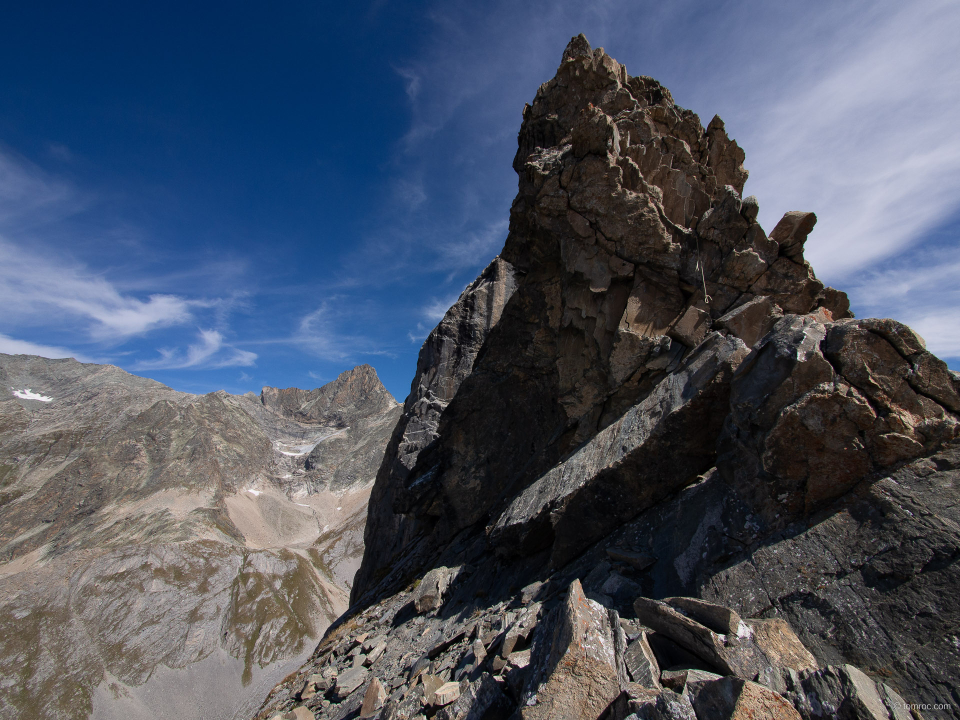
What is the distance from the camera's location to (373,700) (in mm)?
12367

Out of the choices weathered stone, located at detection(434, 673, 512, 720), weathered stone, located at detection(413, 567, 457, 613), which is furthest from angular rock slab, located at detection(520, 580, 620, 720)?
weathered stone, located at detection(413, 567, 457, 613)

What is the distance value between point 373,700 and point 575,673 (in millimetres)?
9297

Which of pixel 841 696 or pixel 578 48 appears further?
pixel 578 48

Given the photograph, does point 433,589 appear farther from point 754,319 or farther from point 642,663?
point 754,319

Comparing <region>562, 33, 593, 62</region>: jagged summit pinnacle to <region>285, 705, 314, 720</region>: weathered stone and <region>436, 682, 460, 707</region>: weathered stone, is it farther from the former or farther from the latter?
<region>285, 705, 314, 720</region>: weathered stone

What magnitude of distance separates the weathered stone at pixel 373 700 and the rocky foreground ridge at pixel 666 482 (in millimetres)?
152

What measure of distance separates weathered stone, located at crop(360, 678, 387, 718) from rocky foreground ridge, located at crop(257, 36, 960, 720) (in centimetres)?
15

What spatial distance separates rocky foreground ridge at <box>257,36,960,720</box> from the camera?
6.76 meters

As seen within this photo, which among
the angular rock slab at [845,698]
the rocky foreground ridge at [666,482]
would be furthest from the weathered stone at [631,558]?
the angular rock slab at [845,698]

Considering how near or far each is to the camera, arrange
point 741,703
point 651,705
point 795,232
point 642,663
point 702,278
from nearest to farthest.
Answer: point 741,703
point 651,705
point 642,663
point 795,232
point 702,278

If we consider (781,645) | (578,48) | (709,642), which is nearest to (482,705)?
(709,642)

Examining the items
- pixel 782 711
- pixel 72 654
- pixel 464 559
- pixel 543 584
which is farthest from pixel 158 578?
pixel 782 711

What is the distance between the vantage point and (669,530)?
38.5 ft

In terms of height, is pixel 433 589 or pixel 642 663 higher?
pixel 642 663
